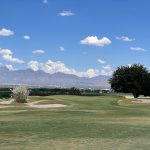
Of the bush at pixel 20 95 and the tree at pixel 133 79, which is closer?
the bush at pixel 20 95

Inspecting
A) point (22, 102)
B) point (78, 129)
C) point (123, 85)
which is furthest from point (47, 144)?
point (123, 85)

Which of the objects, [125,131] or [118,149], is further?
[125,131]

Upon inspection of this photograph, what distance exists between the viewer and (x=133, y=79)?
104000 mm

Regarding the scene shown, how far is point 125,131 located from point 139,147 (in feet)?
19.7

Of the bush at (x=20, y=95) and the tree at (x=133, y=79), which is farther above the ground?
the tree at (x=133, y=79)

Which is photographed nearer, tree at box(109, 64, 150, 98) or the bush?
the bush

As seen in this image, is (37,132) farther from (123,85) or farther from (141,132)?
(123,85)

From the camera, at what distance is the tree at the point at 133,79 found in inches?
4102

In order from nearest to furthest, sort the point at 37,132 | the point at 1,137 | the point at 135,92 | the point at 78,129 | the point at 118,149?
the point at 118,149, the point at 1,137, the point at 37,132, the point at 78,129, the point at 135,92

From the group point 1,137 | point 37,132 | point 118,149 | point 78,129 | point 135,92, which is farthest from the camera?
point 135,92

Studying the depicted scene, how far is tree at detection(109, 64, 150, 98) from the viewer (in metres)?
104

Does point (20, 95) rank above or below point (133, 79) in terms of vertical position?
below

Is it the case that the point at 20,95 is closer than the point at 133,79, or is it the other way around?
the point at 20,95

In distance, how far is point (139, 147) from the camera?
19094mm
